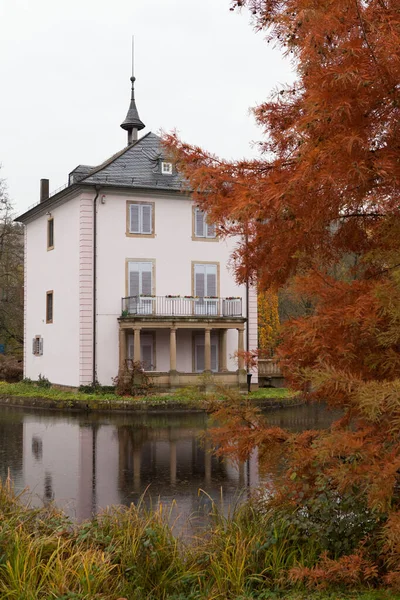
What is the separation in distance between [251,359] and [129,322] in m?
23.1

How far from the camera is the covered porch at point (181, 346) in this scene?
29.4 m

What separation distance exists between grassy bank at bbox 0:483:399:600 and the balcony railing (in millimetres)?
23655

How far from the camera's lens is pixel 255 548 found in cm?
592

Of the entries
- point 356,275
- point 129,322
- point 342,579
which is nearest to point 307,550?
point 342,579

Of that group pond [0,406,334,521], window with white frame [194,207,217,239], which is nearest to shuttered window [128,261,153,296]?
window with white frame [194,207,217,239]

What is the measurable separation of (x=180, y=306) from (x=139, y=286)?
188cm

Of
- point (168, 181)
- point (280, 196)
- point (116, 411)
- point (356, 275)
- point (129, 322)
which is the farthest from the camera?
point (168, 181)

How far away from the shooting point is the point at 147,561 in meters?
5.76

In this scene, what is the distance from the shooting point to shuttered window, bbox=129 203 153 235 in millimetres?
30734

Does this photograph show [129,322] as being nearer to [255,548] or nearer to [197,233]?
[197,233]

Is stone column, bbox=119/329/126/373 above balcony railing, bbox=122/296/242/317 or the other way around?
the other way around

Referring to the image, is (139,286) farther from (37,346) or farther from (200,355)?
(37,346)

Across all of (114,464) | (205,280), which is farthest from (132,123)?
(114,464)

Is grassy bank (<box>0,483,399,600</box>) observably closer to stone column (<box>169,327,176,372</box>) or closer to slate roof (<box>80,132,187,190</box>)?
stone column (<box>169,327,176,372</box>)
